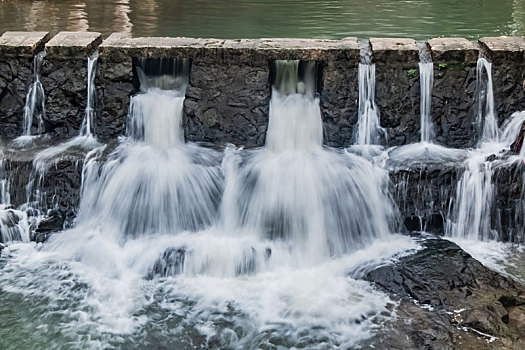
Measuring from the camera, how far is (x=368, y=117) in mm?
6809

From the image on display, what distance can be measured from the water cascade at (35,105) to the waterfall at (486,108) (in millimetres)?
4631

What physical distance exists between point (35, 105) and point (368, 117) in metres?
3.59

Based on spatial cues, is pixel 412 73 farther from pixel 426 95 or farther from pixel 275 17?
pixel 275 17

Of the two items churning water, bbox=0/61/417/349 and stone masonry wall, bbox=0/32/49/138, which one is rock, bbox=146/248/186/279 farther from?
stone masonry wall, bbox=0/32/49/138

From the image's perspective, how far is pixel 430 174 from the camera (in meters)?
6.34

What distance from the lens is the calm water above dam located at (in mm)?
10766

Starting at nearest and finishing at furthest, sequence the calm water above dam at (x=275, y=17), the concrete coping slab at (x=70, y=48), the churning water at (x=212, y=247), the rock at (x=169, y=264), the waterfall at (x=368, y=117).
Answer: the churning water at (x=212, y=247)
the rock at (x=169, y=264)
the waterfall at (x=368, y=117)
the concrete coping slab at (x=70, y=48)
the calm water above dam at (x=275, y=17)

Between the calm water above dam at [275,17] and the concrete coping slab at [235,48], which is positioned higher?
the calm water above dam at [275,17]

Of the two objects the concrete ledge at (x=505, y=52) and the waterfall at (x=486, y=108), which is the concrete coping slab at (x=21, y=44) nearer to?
the waterfall at (x=486, y=108)

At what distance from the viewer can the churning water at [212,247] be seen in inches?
199

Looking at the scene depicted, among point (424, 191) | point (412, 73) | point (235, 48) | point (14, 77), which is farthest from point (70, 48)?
point (424, 191)

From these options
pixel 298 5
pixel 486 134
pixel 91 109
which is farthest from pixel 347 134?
pixel 298 5

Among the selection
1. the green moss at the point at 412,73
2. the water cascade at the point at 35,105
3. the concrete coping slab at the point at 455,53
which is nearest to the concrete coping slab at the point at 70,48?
the water cascade at the point at 35,105

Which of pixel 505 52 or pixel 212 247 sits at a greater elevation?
pixel 505 52
